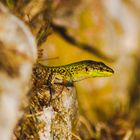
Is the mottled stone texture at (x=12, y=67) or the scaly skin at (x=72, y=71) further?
the scaly skin at (x=72, y=71)

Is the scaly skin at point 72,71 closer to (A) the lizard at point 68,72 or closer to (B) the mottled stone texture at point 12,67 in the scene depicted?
(A) the lizard at point 68,72

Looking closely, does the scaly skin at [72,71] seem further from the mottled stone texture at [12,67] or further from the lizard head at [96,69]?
the mottled stone texture at [12,67]

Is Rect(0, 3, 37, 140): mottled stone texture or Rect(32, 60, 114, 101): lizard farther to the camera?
Rect(32, 60, 114, 101): lizard

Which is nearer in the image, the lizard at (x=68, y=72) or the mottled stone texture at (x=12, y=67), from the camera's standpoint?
the mottled stone texture at (x=12, y=67)

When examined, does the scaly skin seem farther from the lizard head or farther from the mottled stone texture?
the mottled stone texture

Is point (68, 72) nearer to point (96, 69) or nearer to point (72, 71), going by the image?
Result: point (72, 71)

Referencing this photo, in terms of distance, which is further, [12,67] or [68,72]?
[68,72]

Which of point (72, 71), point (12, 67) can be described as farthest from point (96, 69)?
point (12, 67)

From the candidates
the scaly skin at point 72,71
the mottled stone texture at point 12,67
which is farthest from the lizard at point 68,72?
the mottled stone texture at point 12,67

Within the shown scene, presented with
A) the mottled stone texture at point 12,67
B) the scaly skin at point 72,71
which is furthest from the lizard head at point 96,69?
the mottled stone texture at point 12,67

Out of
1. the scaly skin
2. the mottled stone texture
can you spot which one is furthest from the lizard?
the mottled stone texture

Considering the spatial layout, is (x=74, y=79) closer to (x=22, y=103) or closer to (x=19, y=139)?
(x=19, y=139)

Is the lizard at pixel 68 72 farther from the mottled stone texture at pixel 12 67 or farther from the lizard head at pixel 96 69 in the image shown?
the mottled stone texture at pixel 12 67
